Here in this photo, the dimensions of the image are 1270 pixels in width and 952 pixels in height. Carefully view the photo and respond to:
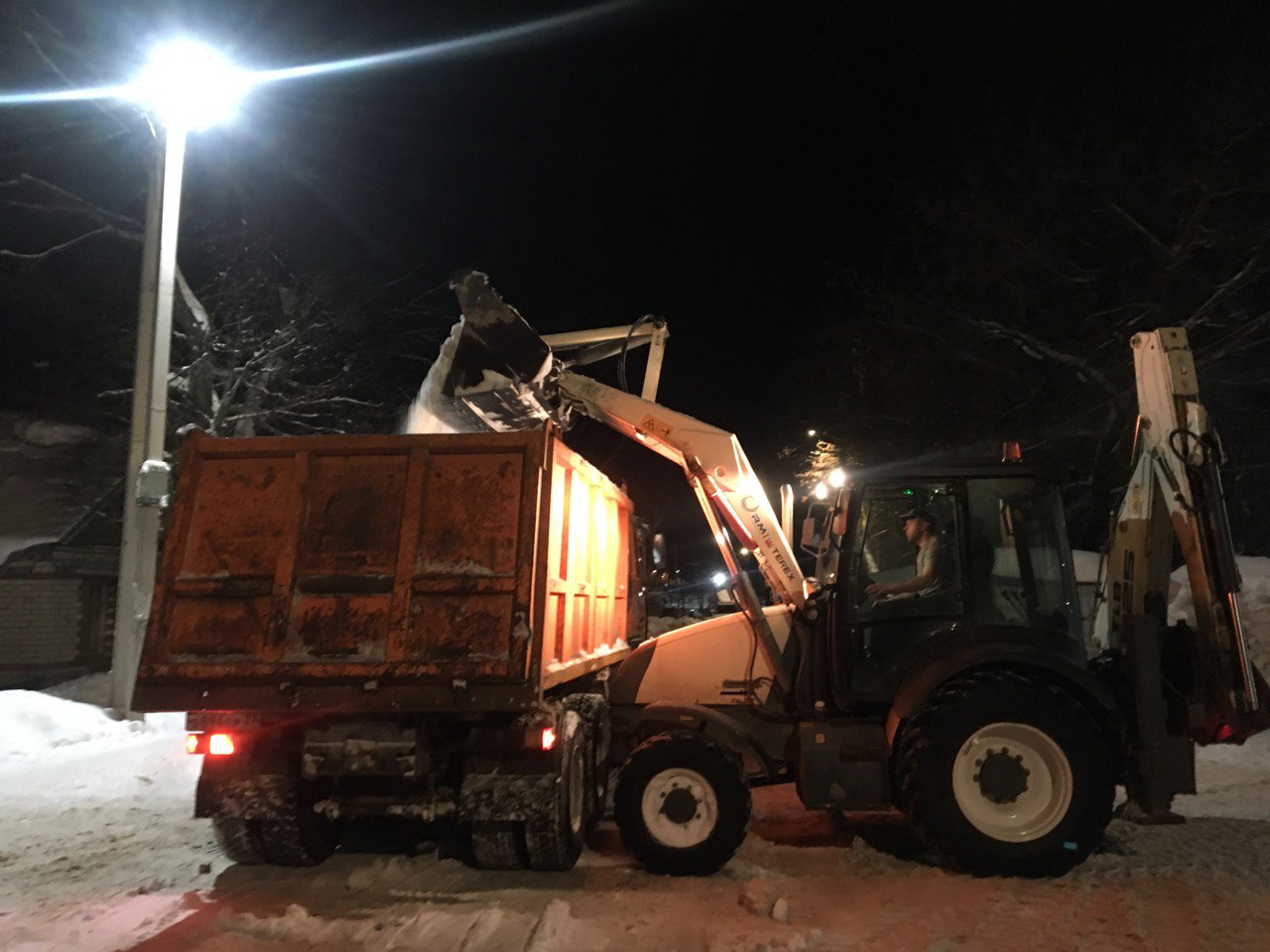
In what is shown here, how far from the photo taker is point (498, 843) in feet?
17.6

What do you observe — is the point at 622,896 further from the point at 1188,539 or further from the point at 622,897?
the point at 1188,539

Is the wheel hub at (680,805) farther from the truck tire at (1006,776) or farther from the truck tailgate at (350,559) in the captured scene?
the truck tailgate at (350,559)

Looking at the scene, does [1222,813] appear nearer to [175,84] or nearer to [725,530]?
[725,530]

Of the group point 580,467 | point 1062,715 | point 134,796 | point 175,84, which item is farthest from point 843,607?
point 175,84

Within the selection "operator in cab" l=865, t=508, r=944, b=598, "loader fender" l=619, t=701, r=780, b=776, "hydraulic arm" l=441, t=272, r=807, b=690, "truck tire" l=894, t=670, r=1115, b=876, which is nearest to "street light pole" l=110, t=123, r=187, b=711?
"hydraulic arm" l=441, t=272, r=807, b=690

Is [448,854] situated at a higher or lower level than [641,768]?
lower

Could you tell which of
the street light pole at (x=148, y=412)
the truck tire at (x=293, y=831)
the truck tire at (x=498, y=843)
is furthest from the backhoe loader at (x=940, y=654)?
the street light pole at (x=148, y=412)

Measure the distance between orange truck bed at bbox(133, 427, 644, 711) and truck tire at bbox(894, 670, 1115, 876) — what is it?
2.39m

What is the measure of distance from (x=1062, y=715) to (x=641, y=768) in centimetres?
264

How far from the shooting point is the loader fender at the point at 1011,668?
567 cm

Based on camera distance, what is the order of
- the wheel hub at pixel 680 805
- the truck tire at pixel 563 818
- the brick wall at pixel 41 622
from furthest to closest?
the brick wall at pixel 41 622
the wheel hub at pixel 680 805
the truck tire at pixel 563 818

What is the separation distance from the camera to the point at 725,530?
710 centimetres

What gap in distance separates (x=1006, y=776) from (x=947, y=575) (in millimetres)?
1317

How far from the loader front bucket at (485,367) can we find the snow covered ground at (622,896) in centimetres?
317
